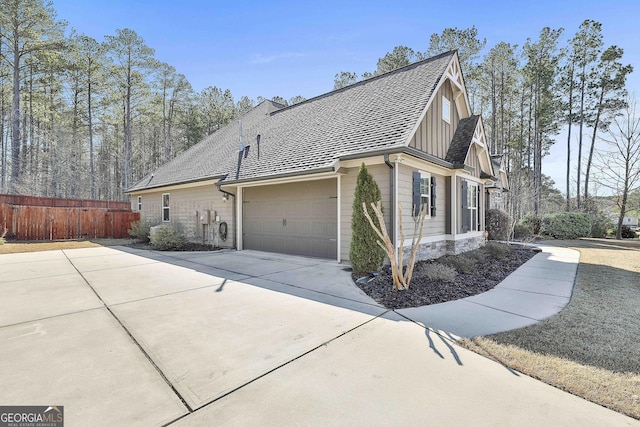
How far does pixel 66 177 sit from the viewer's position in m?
23.7

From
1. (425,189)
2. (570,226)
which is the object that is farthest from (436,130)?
(570,226)

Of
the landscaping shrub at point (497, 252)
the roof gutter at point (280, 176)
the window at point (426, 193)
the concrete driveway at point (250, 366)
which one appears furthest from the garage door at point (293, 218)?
the landscaping shrub at point (497, 252)

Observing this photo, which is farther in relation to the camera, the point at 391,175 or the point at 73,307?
the point at 391,175

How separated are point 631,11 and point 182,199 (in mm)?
18005

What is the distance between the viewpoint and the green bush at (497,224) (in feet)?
43.9

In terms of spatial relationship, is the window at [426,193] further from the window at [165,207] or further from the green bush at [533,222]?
the green bush at [533,222]

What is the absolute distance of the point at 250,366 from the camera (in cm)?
262

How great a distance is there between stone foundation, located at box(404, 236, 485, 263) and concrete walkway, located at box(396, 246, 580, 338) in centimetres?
194

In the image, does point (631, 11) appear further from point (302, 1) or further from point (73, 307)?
point (73, 307)

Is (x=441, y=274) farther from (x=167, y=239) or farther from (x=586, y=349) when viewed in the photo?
(x=167, y=239)

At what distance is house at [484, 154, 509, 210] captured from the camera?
557 inches

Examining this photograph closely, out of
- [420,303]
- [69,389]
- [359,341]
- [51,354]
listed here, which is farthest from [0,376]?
[420,303]

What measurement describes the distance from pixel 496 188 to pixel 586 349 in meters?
13.3

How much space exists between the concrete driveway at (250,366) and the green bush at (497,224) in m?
11.7
